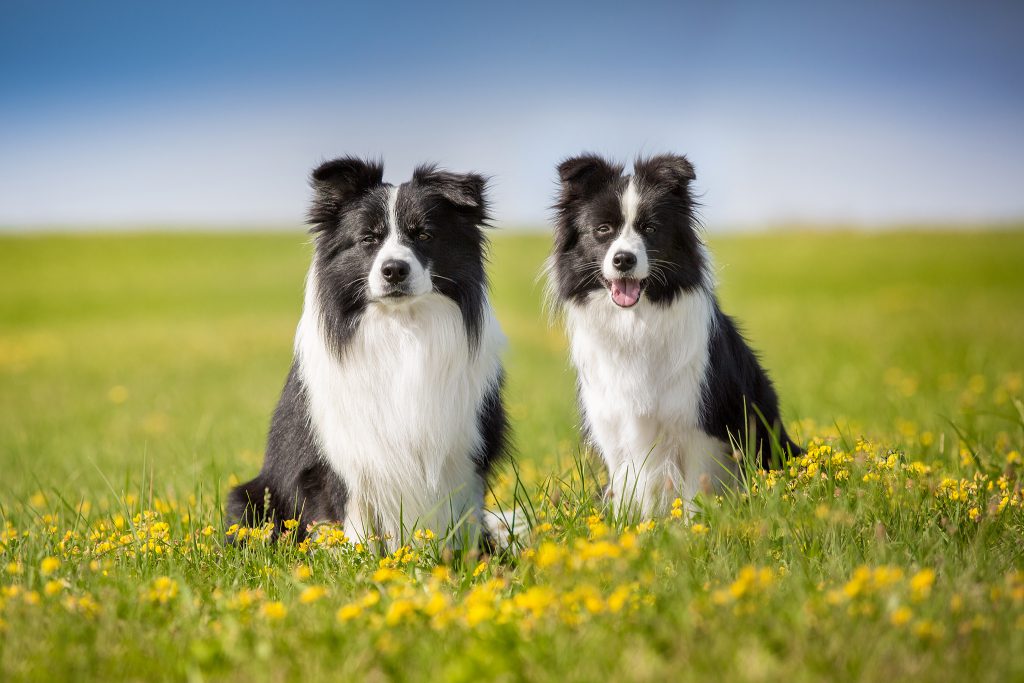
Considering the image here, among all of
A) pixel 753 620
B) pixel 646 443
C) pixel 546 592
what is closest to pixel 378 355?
pixel 646 443

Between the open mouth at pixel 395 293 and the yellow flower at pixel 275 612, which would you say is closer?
the yellow flower at pixel 275 612

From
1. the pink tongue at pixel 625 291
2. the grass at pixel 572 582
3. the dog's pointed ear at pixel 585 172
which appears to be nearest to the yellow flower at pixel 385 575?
the grass at pixel 572 582

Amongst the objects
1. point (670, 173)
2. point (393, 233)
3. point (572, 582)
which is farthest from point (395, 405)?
point (670, 173)

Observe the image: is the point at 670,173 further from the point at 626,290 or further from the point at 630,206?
the point at 626,290

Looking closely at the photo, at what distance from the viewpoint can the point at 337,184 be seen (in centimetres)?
408

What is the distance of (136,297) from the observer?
24562mm

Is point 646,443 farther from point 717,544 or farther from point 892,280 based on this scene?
point 892,280

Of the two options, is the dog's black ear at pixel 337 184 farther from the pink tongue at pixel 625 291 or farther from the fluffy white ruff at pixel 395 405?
the pink tongue at pixel 625 291

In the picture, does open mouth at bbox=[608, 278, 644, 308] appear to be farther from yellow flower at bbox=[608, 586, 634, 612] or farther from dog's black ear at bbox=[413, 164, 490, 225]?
yellow flower at bbox=[608, 586, 634, 612]

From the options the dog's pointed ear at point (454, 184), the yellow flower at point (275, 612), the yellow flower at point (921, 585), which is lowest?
the yellow flower at point (275, 612)

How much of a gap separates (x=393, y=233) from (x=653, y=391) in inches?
58.7

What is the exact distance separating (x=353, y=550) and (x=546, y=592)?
126 centimetres

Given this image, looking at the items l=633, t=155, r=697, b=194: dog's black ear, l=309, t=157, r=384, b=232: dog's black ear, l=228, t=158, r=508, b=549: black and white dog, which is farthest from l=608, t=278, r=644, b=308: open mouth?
l=309, t=157, r=384, b=232: dog's black ear

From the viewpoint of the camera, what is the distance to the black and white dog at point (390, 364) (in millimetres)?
4031
